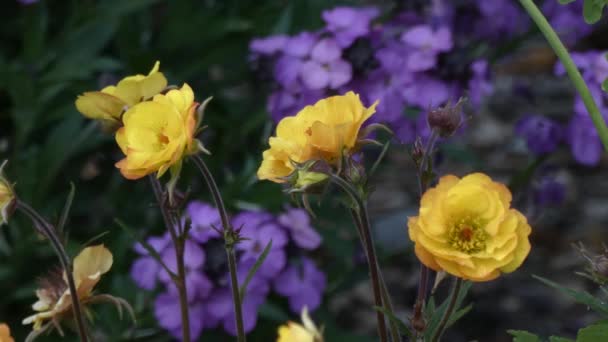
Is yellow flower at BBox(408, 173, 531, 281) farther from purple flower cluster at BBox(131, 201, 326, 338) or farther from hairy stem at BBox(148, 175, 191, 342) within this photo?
purple flower cluster at BBox(131, 201, 326, 338)

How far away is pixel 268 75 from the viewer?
158 centimetres

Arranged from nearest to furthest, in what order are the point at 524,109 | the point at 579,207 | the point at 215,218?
the point at 215,218 < the point at 579,207 < the point at 524,109

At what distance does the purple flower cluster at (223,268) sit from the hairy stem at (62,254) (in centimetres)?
58

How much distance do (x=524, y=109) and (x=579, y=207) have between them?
0.52 meters

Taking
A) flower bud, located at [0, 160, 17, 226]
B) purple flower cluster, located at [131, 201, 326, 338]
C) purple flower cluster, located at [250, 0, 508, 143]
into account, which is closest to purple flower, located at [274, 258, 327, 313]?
purple flower cluster, located at [131, 201, 326, 338]

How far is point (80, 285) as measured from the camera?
770 mm

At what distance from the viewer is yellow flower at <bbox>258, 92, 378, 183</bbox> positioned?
28.1 inches

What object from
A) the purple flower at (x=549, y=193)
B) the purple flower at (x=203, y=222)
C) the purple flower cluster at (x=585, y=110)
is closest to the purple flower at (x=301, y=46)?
the purple flower at (x=203, y=222)

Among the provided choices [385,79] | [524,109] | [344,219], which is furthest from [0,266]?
[524,109]

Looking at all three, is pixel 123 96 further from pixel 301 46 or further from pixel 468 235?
pixel 301 46

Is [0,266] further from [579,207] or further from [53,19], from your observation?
[579,207]

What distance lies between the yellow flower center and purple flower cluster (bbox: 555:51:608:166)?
77 cm

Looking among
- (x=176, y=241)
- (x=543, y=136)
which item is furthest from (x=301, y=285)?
(x=176, y=241)

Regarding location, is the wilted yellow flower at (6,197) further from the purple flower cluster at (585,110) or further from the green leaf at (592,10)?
the purple flower cluster at (585,110)
